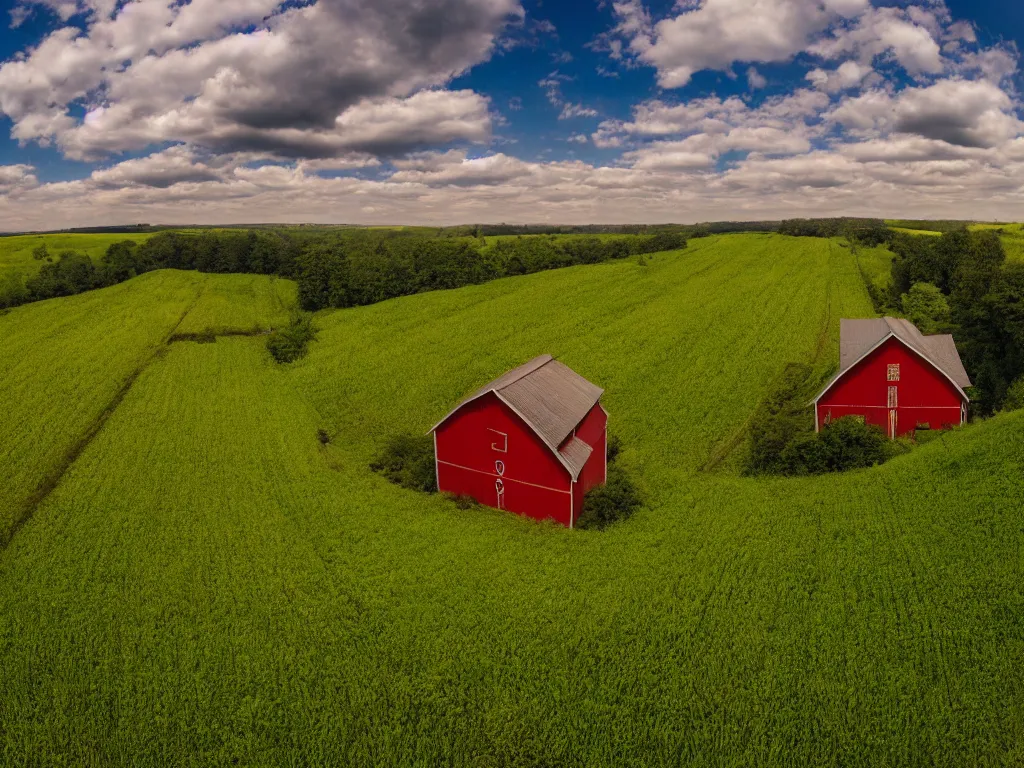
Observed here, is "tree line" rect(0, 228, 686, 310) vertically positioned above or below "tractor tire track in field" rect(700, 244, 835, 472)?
above

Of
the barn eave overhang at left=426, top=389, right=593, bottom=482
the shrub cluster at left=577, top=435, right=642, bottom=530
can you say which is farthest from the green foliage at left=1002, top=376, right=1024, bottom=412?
the barn eave overhang at left=426, top=389, right=593, bottom=482

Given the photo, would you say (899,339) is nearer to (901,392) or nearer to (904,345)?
(904,345)

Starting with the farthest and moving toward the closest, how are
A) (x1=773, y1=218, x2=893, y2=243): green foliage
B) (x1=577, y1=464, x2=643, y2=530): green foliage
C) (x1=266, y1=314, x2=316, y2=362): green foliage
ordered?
(x1=773, y1=218, x2=893, y2=243): green foliage → (x1=266, y1=314, x2=316, y2=362): green foliage → (x1=577, y1=464, x2=643, y2=530): green foliage

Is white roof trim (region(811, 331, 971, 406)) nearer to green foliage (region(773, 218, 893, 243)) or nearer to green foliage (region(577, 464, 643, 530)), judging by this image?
green foliage (region(577, 464, 643, 530))

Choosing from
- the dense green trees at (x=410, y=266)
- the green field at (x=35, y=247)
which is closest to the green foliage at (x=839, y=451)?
the dense green trees at (x=410, y=266)

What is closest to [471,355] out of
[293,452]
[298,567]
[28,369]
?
[293,452]

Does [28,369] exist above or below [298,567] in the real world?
above

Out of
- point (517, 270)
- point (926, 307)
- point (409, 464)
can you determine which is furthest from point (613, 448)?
point (517, 270)

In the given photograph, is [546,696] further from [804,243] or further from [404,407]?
[804,243]
